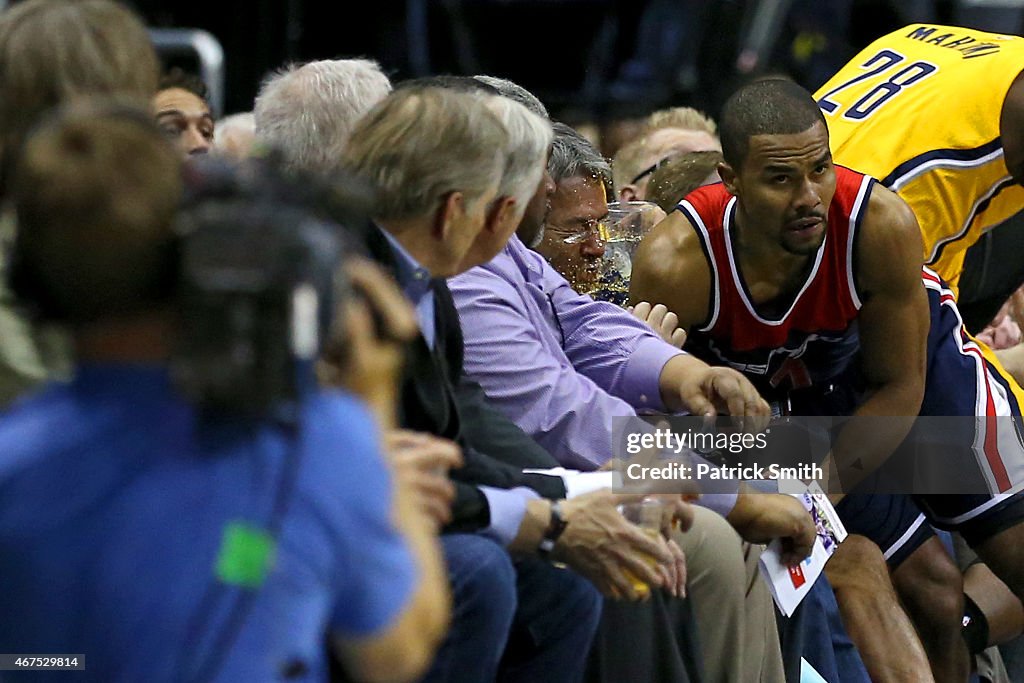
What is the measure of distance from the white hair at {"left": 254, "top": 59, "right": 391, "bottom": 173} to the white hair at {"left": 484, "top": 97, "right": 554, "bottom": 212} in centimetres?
51

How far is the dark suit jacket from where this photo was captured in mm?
2459

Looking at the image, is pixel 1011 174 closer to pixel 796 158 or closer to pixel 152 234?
pixel 796 158

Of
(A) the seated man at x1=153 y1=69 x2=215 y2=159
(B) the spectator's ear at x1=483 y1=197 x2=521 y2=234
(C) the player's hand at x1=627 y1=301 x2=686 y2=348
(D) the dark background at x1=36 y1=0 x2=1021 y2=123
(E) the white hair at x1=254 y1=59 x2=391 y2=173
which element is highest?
(B) the spectator's ear at x1=483 y1=197 x2=521 y2=234

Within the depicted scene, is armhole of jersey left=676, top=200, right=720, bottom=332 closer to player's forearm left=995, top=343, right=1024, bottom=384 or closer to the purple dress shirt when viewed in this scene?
the purple dress shirt

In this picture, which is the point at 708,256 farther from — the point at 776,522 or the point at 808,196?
the point at 776,522

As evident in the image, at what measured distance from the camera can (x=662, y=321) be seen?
3557mm

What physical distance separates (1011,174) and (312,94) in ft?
6.93

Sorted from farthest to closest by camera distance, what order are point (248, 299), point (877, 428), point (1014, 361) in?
point (1014, 361) < point (877, 428) < point (248, 299)

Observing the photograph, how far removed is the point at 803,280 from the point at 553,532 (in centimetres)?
151

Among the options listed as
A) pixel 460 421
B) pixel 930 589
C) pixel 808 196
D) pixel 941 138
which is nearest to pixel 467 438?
pixel 460 421

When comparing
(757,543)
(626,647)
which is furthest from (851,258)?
(626,647)

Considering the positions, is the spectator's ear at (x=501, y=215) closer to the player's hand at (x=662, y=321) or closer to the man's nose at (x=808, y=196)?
the player's hand at (x=662, y=321)

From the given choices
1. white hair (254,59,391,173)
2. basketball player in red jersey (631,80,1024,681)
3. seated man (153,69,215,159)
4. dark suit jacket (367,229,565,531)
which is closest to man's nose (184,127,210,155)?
seated man (153,69,215,159)

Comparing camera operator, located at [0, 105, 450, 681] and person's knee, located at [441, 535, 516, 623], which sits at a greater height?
camera operator, located at [0, 105, 450, 681]
